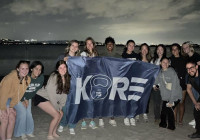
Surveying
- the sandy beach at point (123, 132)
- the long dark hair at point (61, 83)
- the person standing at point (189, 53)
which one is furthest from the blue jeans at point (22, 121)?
the person standing at point (189, 53)

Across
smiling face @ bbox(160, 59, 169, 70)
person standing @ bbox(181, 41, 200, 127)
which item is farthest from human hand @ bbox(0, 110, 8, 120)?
person standing @ bbox(181, 41, 200, 127)

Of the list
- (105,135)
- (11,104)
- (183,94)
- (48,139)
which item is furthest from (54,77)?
(183,94)

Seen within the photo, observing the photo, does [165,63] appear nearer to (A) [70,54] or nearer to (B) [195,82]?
(B) [195,82]

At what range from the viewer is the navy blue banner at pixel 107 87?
597 cm

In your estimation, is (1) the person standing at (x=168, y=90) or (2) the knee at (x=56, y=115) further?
(1) the person standing at (x=168, y=90)

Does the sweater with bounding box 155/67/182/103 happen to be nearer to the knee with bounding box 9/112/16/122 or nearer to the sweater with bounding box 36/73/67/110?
the sweater with bounding box 36/73/67/110

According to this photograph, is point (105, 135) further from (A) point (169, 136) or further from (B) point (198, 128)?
(B) point (198, 128)

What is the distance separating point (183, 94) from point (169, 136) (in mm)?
1531

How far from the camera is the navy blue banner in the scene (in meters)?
5.97

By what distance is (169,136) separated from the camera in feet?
19.1

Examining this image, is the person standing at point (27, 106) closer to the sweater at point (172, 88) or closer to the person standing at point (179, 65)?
the sweater at point (172, 88)

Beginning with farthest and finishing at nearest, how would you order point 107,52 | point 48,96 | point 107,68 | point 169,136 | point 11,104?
point 107,52 < point 107,68 < point 169,136 < point 48,96 < point 11,104

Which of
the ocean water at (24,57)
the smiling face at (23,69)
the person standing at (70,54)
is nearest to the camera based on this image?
the smiling face at (23,69)

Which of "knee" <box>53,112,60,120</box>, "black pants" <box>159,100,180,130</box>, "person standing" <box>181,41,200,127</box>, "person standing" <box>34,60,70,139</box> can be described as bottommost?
"black pants" <box>159,100,180,130</box>
